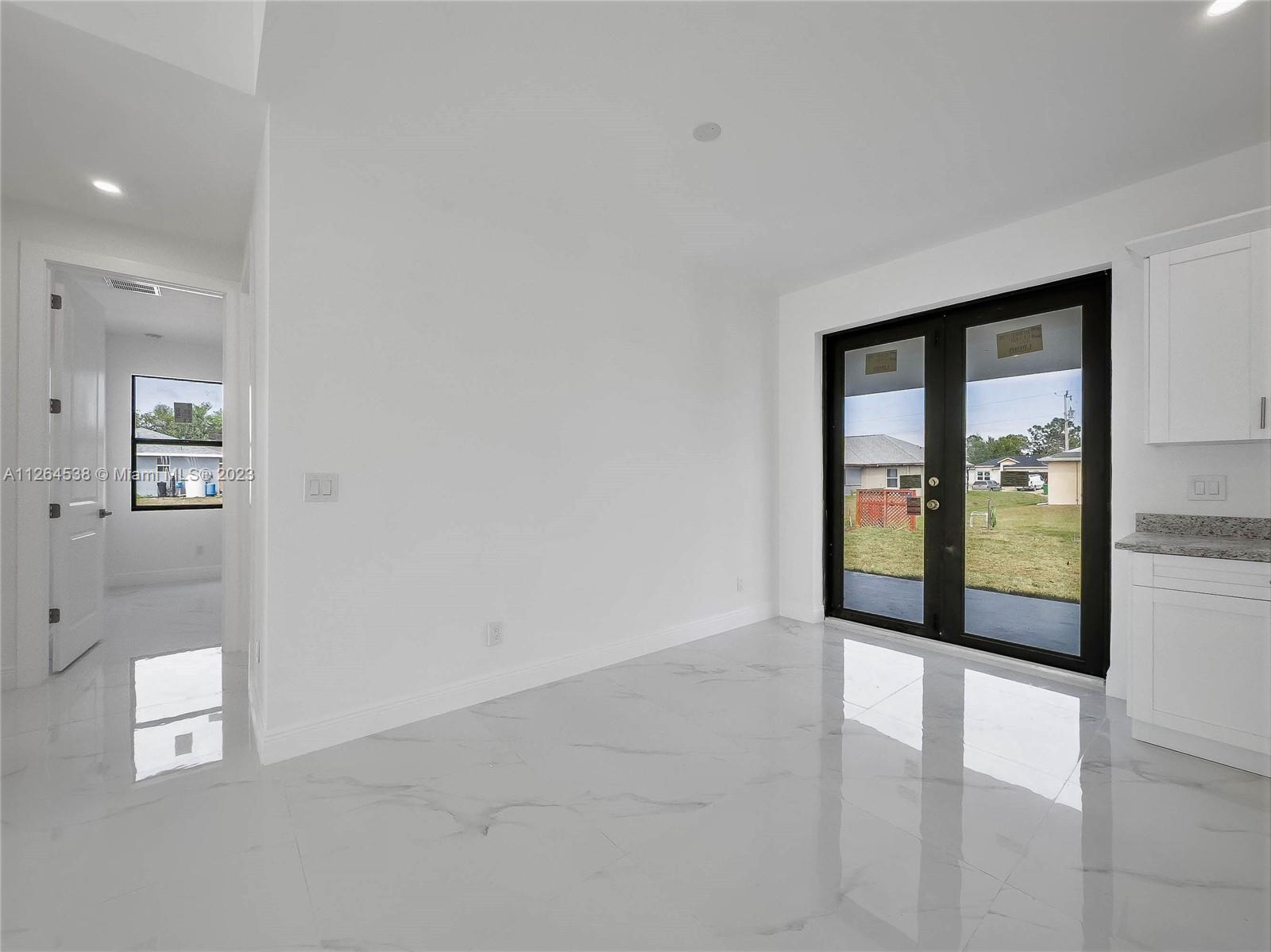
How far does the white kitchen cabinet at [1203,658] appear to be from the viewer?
229 centimetres

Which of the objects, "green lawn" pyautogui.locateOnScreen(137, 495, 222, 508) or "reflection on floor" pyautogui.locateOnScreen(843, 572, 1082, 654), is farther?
"green lawn" pyautogui.locateOnScreen(137, 495, 222, 508)

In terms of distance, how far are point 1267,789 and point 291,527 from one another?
4.00 m

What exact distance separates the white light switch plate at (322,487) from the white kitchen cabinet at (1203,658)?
11.8ft

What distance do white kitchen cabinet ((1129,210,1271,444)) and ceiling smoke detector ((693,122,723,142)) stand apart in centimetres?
205

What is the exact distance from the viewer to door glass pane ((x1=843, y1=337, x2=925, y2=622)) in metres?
4.19

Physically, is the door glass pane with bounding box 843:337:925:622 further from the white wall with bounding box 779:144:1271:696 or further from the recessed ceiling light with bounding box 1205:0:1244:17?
the recessed ceiling light with bounding box 1205:0:1244:17

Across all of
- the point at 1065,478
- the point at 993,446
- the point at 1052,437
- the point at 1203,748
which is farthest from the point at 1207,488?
the point at 1203,748

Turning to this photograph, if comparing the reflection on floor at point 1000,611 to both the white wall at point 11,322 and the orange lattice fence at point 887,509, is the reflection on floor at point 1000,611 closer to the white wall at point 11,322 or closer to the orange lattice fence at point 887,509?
the orange lattice fence at point 887,509

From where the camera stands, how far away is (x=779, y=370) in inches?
191

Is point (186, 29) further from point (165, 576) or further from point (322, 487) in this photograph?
point (165, 576)

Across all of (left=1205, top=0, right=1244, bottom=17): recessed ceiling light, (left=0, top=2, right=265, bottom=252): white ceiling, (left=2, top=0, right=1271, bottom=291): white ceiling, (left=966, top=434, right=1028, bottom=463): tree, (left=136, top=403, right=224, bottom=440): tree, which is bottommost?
(left=966, top=434, right=1028, bottom=463): tree

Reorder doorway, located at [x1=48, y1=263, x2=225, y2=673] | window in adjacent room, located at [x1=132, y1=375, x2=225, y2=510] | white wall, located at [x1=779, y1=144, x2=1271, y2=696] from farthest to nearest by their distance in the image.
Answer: window in adjacent room, located at [x1=132, y1=375, x2=225, y2=510]
doorway, located at [x1=48, y1=263, x2=225, y2=673]
white wall, located at [x1=779, y1=144, x2=1271, y2=696]

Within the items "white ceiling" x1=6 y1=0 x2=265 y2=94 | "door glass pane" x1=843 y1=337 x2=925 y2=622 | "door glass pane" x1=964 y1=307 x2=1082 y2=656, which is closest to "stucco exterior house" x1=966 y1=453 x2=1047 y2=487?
"door glass pane" x1=964 y1=307 x2=1082 y2=656

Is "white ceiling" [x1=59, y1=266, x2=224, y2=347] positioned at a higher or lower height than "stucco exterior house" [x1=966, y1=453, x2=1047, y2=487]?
higher
